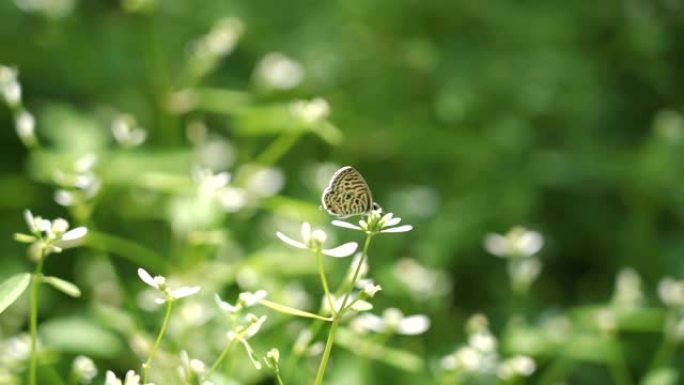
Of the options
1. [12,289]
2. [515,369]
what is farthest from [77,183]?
[515,369]

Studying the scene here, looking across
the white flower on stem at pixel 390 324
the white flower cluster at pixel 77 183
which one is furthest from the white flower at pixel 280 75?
the white flower on stem at pixel 390 324

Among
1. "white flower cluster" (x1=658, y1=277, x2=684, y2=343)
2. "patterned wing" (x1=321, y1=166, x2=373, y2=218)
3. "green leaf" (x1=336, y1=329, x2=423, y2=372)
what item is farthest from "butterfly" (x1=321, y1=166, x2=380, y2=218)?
"white flower cluster" (x1=658, y1=277, x2=684, y2=343)

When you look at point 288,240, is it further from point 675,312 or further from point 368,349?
point 675,312

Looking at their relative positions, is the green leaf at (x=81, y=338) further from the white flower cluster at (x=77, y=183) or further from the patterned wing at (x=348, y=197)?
the patterned wing at (x=348, y=197)

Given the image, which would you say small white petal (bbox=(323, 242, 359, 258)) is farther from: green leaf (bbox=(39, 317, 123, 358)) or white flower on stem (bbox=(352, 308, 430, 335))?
green leaf (bbox=(39, 317, 123, 358))

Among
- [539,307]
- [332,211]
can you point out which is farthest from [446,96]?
[332,211]

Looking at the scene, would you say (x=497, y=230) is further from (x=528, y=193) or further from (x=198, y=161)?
(x=198, y=161)

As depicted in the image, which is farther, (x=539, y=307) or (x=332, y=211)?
(x=539, y=307)
